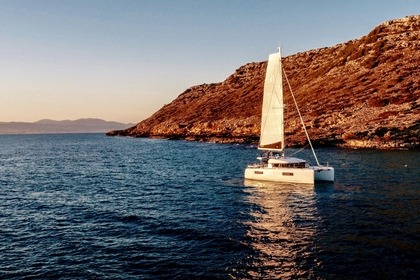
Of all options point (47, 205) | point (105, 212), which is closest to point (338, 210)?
point (105, 212)

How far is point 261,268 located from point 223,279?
2776 mm

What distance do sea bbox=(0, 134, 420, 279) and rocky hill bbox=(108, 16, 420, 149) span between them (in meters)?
50.8

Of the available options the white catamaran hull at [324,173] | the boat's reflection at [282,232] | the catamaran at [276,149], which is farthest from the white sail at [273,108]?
the boat's reflection at [282,232]

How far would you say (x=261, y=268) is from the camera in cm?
2152

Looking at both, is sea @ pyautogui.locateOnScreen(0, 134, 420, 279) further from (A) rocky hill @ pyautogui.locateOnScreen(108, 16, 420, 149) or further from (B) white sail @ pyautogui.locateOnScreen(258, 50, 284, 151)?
(A) rocky hill @ pyautogui.locateOnScreen(108, 16, 420, 149)

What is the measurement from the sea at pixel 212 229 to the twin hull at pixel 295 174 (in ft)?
4.90

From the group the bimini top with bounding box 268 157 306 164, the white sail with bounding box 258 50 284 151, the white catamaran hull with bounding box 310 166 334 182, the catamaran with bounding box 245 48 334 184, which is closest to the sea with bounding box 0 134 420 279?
the white catamaran hull with bounding box 310 166 334 182

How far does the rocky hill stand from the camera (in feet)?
334

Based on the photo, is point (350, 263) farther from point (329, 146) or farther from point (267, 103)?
point (329, 146)

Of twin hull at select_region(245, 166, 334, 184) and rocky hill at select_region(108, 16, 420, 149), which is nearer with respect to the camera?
twin hull at select_region(245, 166, 334, 184)

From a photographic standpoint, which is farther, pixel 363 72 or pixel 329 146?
pixel 363 72

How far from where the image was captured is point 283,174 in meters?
48.4

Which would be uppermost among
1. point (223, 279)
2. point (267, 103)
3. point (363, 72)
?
point (363, 72)

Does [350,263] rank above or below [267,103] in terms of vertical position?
below
